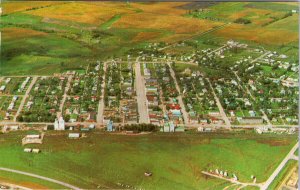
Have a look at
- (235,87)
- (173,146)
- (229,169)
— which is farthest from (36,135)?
(235,87)

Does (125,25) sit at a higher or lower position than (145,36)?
higher

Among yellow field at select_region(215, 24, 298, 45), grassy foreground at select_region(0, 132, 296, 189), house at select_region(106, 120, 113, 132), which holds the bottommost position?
grassy foreground at select_region(0, 132, 296, 189)

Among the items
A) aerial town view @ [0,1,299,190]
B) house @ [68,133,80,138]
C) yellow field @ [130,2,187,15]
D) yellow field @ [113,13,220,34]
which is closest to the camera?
aerial town view @ [0,1,299,190]

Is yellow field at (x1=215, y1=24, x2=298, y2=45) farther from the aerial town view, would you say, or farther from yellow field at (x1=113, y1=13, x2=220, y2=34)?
yellow field at (x1=113, y1=13, x2=220, y2=34)

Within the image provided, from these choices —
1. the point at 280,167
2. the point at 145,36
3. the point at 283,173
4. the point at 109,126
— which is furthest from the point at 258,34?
the point at 109,126

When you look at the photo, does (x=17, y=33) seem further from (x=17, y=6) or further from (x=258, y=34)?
(x=258, y=34)

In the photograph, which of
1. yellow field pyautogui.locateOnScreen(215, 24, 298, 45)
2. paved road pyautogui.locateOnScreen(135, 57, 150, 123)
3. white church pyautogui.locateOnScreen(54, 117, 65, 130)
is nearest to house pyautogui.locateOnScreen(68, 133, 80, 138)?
white church pyautogui.locateOnScreen(54, 117, 65, 130)

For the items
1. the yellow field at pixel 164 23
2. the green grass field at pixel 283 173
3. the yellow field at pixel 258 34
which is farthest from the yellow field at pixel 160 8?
the green grass field at pixel 283 173
